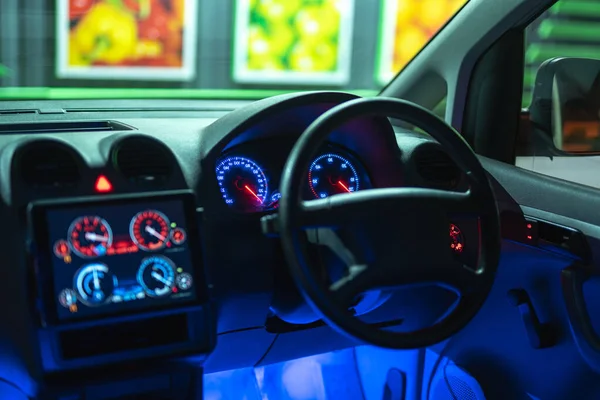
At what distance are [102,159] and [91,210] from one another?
0.15m

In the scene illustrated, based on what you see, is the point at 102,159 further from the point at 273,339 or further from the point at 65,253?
the point at 273,339

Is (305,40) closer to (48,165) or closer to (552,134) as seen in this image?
(552,134)

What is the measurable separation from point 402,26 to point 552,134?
349 centimetres

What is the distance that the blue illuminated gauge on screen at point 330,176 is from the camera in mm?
2100

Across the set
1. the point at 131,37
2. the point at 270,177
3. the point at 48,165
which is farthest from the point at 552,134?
the point at 131,37

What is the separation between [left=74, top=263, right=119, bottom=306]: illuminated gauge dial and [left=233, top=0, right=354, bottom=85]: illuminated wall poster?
4074mm

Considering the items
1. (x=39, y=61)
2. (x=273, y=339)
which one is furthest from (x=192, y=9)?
(x=273, y=339)

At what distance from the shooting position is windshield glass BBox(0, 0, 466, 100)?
4609mm

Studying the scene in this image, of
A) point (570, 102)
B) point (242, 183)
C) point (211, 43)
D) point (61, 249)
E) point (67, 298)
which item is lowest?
point (67, 298)

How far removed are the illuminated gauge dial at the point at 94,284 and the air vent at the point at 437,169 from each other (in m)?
0.94

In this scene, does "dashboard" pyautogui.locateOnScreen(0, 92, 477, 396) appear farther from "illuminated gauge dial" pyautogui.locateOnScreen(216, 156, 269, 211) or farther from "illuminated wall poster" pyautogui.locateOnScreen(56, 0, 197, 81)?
"illuminated wall poster" pyautogui.locateOnScreen(56, 0, 197, 81)

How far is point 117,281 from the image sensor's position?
1.71 meters

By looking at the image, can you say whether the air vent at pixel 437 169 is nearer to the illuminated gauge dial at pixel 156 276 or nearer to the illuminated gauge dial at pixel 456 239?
the illuminated gauge dial at pixel 456 239

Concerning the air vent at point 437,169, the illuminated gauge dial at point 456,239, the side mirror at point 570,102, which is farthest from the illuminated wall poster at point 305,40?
the illuminated gauge dial at point 456,239
